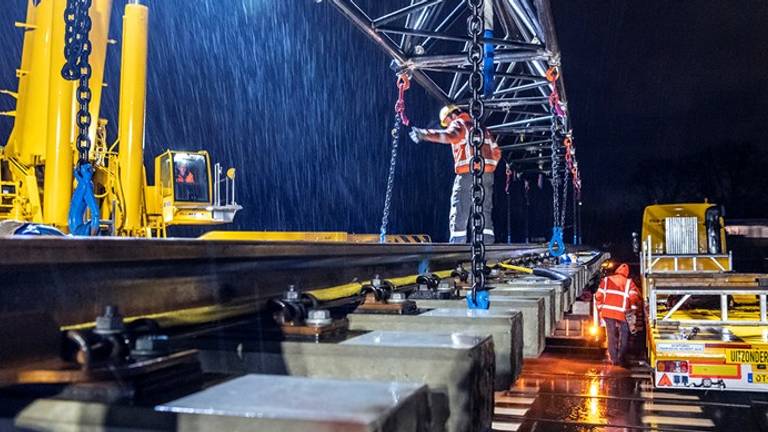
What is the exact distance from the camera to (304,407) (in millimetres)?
1235

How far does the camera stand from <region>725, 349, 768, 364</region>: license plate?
945 centimetres

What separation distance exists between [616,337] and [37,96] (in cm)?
1148

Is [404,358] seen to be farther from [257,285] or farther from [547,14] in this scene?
[547,14]

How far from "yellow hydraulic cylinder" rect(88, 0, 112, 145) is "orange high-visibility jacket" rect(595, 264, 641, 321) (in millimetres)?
10556

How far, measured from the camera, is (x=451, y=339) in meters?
1.88

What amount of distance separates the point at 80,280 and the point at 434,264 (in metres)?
4.39

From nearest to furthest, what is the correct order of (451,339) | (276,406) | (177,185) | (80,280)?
(276,406) → (451,339) → (80,280) → (177,185)

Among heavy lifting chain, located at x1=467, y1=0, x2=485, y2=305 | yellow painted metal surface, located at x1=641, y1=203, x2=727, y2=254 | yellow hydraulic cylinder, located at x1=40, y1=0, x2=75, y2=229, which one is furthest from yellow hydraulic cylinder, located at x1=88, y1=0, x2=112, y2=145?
yellow painted metal surface, located at x1=641, y1=203, x2=727, y2=254

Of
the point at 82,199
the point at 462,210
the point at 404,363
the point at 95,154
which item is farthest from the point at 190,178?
the point at 404,363

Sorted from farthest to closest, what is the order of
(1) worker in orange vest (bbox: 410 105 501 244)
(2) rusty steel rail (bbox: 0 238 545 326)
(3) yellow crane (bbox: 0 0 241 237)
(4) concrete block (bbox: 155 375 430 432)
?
(3) yellow crane (bbox: 0 0 241 237) < (1) worker in orange vest (bbox: 410 105 501 244) < (2) rusty steel rail (bbox: 0 238 545 326) < (4) concrete block (bbox: 155 375 430 432)

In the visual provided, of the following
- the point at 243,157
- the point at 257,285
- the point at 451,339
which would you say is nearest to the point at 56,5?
the point at 257,285

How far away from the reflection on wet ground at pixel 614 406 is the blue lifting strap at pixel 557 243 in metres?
2.38

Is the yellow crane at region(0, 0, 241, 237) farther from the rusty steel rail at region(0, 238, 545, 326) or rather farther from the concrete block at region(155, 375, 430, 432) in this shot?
the concrete block at region(155, 375, 430, 432)

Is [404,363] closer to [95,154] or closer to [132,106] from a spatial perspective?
[95,154]
